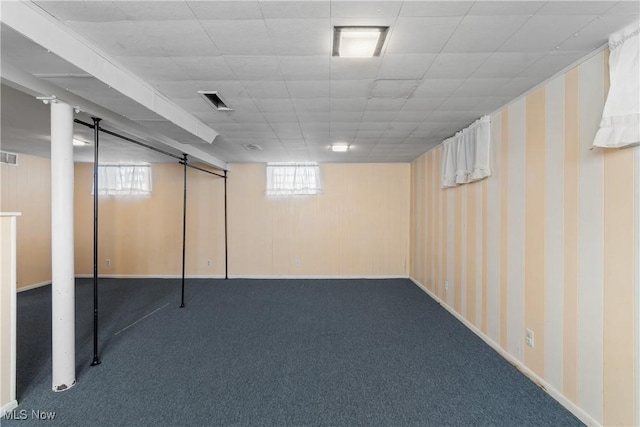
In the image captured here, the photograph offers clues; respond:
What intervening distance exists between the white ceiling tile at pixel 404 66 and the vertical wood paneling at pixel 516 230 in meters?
1.07

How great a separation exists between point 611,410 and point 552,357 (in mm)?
407

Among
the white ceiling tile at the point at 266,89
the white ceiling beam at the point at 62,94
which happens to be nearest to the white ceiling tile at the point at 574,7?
the white ceiling tile at the point at 266,89

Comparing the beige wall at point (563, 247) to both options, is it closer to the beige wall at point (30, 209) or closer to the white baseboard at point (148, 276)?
the white baseboard at point (148, 276)

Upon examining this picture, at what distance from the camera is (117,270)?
5.23 meters

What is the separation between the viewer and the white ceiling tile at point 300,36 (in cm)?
138

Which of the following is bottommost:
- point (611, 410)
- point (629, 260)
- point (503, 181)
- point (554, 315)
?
point (611, 410)

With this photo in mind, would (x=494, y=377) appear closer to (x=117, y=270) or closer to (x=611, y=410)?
(x=611, y=410)

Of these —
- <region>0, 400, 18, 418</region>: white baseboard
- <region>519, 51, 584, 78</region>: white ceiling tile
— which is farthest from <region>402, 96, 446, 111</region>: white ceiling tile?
<region>0, 400, 18, 418</region>: white baseboard

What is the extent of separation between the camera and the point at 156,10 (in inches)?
51.0

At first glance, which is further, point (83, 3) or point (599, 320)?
point (599, 320)

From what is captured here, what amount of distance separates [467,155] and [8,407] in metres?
4.38

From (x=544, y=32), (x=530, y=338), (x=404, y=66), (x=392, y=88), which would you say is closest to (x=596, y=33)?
(x=544, y=32)

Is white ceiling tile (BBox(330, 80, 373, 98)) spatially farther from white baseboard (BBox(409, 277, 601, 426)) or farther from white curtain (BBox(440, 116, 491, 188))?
white baseboard (BBox(409, 277, 601, 426))

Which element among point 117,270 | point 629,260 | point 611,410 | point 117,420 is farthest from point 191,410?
point 117,270
